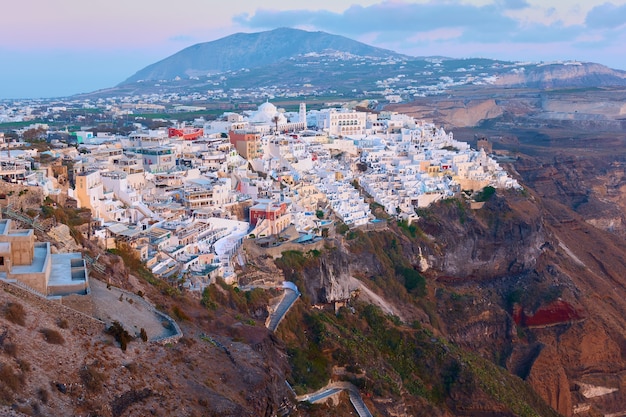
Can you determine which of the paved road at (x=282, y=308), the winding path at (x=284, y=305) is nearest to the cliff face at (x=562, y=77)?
the winding path at (x=284, y=305)

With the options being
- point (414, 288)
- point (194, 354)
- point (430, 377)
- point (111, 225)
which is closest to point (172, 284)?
point (111, 225)

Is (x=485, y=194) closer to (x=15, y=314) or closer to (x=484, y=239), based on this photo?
(x=484, y=239)

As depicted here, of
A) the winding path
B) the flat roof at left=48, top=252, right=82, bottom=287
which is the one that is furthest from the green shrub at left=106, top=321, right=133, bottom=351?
the winding path

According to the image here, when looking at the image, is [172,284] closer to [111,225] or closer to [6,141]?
[111,225]

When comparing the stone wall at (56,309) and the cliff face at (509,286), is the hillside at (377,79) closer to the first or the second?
the cliff face at (509,286)

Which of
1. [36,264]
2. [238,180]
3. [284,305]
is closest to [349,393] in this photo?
[284,305]

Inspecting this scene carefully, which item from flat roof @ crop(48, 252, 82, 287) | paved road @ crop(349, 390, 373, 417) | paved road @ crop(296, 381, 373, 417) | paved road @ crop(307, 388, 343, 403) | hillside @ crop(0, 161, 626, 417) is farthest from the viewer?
paved road @ crop(349, 390, 373, 417)

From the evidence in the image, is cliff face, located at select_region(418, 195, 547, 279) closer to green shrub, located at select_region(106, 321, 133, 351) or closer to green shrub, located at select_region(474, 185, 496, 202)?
green shrub, located at select_region(474, 185, 496, 202)

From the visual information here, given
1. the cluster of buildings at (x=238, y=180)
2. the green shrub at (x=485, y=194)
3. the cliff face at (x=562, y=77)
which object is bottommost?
the cliff face at (x=562, y=77)
